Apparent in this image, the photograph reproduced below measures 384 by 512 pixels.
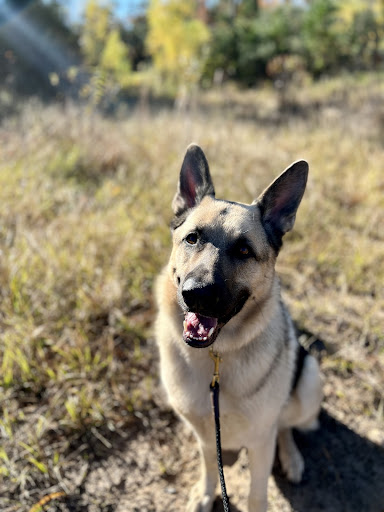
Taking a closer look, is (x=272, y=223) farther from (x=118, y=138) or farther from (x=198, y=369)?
(x=118, y=138)

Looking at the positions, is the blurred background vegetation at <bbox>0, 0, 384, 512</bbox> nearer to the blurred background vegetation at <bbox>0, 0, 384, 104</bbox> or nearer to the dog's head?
the dog's head

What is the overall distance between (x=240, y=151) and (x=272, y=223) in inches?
164

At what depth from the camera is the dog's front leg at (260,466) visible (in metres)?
1.95

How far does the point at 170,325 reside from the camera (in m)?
1.99

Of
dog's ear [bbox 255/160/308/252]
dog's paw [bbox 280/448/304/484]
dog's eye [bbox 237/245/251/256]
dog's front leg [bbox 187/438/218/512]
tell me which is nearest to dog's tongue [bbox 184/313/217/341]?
dog's eye [bbox 237/245/251/256]

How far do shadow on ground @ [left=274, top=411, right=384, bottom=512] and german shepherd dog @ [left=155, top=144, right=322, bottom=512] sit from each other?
45 centimetres

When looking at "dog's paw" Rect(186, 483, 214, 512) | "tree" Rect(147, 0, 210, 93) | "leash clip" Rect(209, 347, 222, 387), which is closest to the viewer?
"leash clip" Rect(209, 347, 222, 387)

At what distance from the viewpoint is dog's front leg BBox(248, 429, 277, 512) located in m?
1.95

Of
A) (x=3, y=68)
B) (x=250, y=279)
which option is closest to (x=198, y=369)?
(x=250, y=279)

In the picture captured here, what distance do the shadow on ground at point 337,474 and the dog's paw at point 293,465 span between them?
49mm

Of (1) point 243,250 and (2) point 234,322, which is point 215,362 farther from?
(1) point 243,250

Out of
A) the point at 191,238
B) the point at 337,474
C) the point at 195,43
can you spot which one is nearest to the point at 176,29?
the point at 195,43

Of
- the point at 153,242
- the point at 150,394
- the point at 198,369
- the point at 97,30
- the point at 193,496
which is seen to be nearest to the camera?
the point at 198,369

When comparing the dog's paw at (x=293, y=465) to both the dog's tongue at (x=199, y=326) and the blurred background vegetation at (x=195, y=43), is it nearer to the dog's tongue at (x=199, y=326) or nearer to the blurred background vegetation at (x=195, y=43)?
the dog's tongue at (x=199, y=326)
